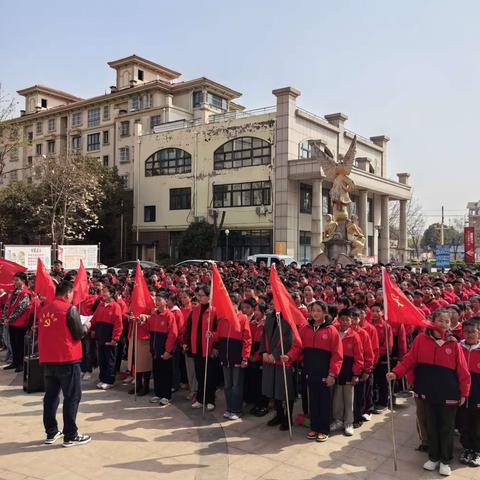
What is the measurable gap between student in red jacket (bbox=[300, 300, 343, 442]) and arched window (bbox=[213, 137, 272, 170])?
Result: 2772 centimetres

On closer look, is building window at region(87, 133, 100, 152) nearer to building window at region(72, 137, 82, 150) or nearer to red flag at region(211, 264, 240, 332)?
building window at region(72, 137, 82, 150)

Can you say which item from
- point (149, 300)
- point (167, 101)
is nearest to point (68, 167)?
point (167, 101)

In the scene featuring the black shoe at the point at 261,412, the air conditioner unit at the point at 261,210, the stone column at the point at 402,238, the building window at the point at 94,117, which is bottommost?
the black shoe at the point at 261,412

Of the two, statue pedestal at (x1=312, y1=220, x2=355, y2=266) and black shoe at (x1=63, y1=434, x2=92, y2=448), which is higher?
statue pedestal at (x1=312, y1=220, x2=355, y2=266)

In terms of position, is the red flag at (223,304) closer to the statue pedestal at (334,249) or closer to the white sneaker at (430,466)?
the white sneaker at (430,466)

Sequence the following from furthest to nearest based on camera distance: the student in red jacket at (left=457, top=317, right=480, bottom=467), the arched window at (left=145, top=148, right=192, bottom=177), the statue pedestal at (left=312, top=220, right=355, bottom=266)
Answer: the arched window at (left=145, top=148, right=192, bottom=177) < the statue pedestal at (left=312, top=220, right=355, bottom=266) < the student in red jacket at (left=457, top=317, right=480, bottom=467)

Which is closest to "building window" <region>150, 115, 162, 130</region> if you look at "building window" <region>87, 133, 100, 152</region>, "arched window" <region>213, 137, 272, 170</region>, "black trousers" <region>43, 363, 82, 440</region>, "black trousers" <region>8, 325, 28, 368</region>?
"building window" <region>87, 133, 100, 152</region>

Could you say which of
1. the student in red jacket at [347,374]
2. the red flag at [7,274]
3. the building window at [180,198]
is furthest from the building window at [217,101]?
the student in red jacket at [347,374]

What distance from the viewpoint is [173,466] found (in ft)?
17.0

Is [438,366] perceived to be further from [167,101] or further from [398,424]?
[167,101]

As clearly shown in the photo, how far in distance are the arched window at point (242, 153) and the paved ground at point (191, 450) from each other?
90.4 feet

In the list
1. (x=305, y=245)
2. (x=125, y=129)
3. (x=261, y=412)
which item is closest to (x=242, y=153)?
(x=305, y=245)

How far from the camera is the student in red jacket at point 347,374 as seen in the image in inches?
239

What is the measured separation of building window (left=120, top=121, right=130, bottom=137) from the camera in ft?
138
